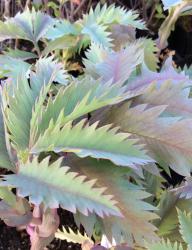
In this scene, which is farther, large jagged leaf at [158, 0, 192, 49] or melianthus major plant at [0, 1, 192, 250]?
large jagged leaf at [158, 0, 192, 49]

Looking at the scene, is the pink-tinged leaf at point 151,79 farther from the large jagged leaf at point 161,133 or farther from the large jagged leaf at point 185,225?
the large jagged leaf at point 185,225

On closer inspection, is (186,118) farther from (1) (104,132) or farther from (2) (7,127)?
(2) (7,127)

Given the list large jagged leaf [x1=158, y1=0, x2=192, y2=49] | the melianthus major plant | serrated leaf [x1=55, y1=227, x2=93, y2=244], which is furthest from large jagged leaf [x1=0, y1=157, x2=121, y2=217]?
large jagged leaf [x1=158, y1=0, x2=192, y2=49]

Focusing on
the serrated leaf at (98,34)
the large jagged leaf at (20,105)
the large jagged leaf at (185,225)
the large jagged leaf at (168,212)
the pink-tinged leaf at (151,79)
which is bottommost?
the large jagged leaf at (168,212)

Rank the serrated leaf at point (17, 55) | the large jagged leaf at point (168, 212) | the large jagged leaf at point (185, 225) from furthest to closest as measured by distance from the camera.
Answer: the serrated leaf at point (17, 55), the large jagged leaf at point (168, 212), the large jagged leaf at point (185, 225)

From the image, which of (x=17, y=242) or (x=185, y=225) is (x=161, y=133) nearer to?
(x=185, y=225)

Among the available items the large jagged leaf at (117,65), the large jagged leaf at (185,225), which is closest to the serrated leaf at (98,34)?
the large jagged leaf at (117,65)

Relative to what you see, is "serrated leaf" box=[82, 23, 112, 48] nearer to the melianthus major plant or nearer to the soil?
the melianthus major plant
